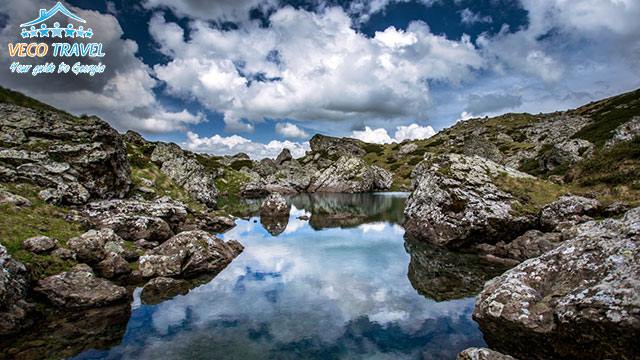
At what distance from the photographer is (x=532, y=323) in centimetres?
1314

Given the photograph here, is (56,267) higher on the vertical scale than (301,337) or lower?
higher

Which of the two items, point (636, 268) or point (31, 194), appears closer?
point (636, 268)

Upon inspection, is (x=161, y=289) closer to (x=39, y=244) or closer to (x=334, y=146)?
(x=39, y=244)

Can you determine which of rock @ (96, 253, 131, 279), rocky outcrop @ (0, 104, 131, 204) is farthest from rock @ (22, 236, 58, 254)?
rocky outcrop @ (0, 104, 131, 204)

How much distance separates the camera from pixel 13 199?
893 inches

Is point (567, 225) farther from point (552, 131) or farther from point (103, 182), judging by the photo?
point (552, 131)

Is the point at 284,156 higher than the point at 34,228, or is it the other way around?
the point at 284,156

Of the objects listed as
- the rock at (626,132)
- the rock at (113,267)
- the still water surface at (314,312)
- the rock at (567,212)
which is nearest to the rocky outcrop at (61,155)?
the rock at (113,267)

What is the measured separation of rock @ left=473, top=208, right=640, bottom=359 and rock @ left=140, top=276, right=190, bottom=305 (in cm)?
1675

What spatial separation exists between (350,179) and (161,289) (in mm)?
88398

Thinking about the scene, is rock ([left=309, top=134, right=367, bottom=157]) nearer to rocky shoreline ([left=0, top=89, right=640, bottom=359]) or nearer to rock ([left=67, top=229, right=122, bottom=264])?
rocky shoreline ([left=0, top=89, right=640, bottom=359])

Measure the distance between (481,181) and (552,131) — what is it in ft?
340

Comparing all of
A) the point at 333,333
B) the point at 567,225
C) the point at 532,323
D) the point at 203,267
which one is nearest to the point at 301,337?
the point at 333,333

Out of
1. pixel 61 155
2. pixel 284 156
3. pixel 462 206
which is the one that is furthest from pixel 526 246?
pixel 284 156
